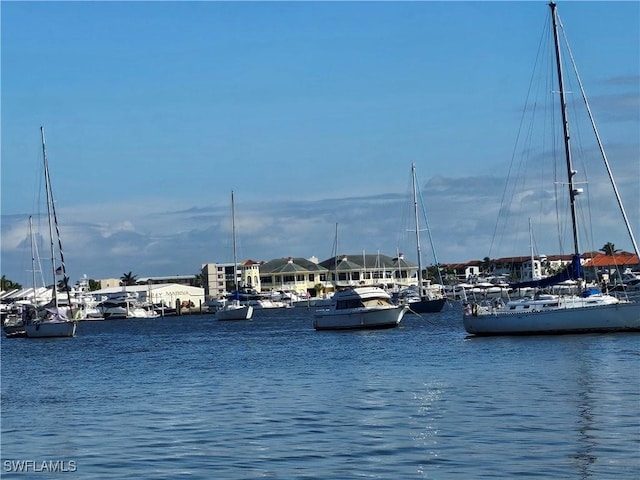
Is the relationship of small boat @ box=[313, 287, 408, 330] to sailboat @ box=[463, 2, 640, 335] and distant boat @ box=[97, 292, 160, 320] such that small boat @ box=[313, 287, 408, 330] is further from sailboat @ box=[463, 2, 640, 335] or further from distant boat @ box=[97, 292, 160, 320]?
distant boat @ box=[97, 292, 160, 320]

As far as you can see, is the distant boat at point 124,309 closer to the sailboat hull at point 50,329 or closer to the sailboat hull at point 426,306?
the sailboat hull at point 426,306

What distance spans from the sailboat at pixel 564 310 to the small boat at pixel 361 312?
17.5 m

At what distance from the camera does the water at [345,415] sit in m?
22.4

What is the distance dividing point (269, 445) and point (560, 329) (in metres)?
33.3

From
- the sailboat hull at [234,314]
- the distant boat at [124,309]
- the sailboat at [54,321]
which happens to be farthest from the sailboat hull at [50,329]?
the distant boat at [124,309]

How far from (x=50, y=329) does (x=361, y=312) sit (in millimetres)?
24062

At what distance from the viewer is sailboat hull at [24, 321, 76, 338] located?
83625 millimetres

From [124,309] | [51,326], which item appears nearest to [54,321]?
[51,326]

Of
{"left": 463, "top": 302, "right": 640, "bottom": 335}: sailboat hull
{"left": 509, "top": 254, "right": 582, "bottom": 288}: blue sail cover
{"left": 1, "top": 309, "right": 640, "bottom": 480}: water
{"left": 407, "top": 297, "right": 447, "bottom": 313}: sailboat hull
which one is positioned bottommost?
{"left": 1, "top": 309, "right": 640, "bottom": 480}: water

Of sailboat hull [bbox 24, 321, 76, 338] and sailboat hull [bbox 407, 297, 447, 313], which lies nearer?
sailboat hull [bbox 24, 321, 76, 338]

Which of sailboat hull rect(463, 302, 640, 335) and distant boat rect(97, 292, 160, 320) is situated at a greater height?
distant boat rect(97, 292, 160, 320)

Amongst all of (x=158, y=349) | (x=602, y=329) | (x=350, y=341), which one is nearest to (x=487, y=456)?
(x=602, y=329)

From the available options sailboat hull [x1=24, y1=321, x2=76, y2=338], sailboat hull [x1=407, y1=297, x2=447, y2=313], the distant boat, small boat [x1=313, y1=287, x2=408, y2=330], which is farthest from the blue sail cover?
the distant boat

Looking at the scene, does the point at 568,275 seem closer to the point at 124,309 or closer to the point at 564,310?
the point at 564,310
